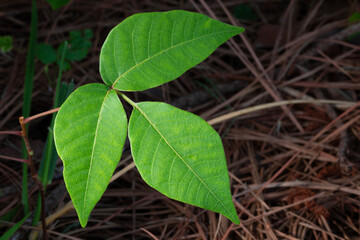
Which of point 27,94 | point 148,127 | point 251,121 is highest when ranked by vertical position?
point 148,127

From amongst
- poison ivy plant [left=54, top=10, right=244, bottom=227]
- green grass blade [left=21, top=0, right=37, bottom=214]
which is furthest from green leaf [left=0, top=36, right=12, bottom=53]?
poison ivy plant [left=54, top=10, right=244, bottom=227]

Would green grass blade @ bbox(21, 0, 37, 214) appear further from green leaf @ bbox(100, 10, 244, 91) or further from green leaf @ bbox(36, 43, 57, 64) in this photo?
green leaf @ bbox(100, 10, 244, 91)

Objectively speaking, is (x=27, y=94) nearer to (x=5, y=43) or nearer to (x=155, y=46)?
(x=5, y=43)

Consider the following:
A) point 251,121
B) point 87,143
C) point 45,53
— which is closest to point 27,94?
point 45,53

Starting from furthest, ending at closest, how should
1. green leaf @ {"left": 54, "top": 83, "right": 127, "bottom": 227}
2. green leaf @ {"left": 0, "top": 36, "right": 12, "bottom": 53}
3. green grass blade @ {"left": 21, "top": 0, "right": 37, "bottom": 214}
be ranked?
green leaf @ {"left": 0, "top": 36, "right": 12, "bottom": 53}, green grass blade @ {"left": 21, "top": 0, "right": 37, "bottom": 214}, green leaf @ {"left": 54, "top": 83, "right": 127, "bottom": 227}

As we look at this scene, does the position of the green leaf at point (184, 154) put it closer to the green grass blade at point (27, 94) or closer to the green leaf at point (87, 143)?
the green leaf at point (87, 143)

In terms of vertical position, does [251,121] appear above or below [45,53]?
below

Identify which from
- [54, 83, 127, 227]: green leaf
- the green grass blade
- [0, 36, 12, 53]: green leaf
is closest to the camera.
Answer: [54, 83, 127, 227]: green leaf
